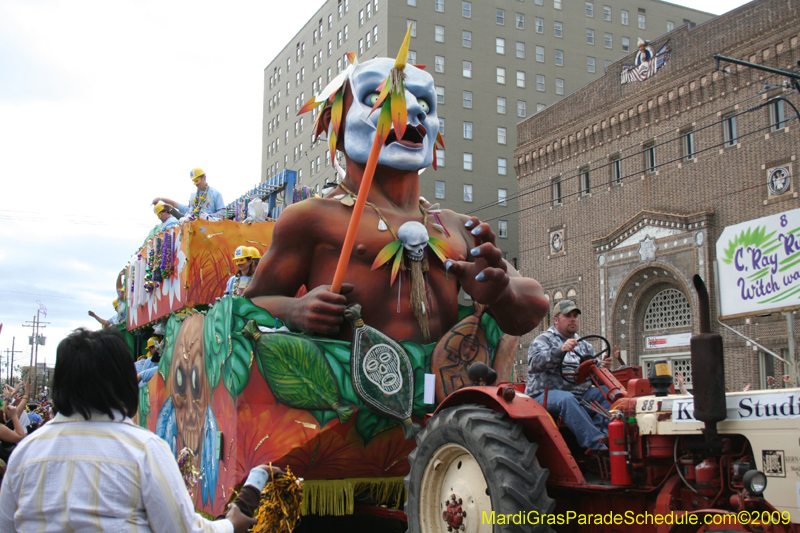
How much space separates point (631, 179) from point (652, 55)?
4.59 m

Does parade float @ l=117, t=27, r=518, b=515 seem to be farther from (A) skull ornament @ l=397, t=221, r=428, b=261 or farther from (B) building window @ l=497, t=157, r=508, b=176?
(B) building window @ l=497, t=157, r=508, b=176

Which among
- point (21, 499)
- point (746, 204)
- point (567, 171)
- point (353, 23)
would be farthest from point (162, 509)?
point (353, 23)

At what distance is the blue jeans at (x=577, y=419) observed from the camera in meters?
4.15

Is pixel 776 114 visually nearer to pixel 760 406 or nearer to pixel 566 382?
pixel 566 382

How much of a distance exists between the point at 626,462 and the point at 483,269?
5.08 ft

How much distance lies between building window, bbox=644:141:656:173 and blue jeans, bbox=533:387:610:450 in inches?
944

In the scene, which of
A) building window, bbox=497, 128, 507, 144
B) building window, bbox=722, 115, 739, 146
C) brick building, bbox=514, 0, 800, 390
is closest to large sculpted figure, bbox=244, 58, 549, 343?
brick building, bbox=514, 0, 800, 390

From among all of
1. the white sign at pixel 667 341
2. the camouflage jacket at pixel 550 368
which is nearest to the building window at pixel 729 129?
the white sign at pixel 667 341

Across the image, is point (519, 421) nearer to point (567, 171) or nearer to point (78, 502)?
point (78, 502)

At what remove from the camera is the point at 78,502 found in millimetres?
1878

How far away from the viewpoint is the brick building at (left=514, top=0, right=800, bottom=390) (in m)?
22.6

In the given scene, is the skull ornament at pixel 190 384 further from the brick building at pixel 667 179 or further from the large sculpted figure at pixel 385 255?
the brick building at pixel 667 179

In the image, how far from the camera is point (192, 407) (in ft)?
18.1

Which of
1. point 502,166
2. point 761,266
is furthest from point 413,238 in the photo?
point 502,166
